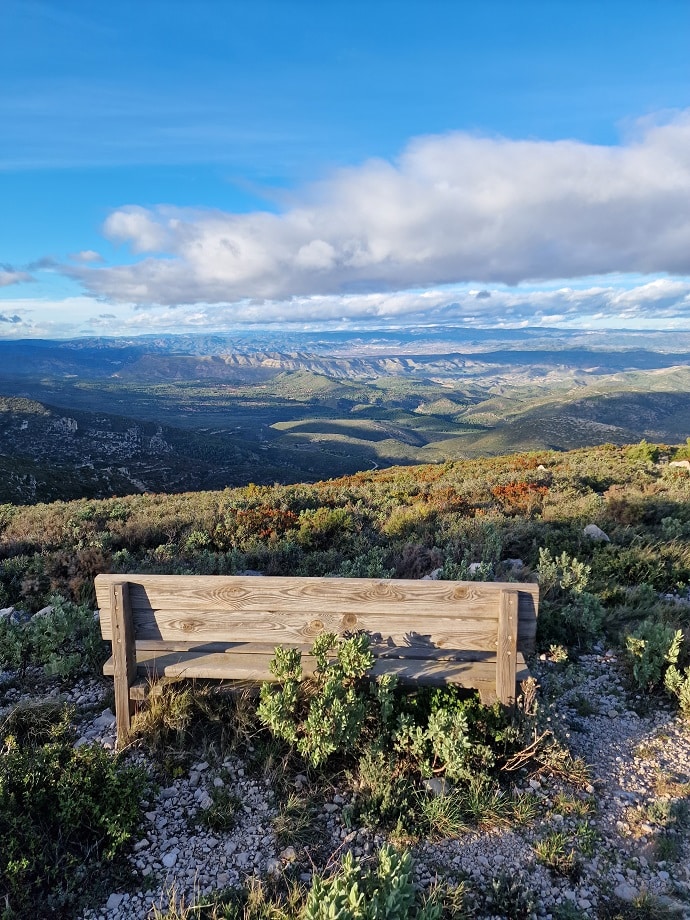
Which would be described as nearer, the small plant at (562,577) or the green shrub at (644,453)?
the small plant at (562,577)

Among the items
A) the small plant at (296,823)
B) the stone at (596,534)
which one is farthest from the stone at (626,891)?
the stone at (596,534)

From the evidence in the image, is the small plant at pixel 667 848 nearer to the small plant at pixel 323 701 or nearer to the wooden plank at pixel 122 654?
the small plant at pixel 323 701

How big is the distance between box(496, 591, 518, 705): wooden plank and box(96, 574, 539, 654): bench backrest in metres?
0.07

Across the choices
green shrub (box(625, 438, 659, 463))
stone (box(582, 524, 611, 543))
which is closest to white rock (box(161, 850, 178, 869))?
stone (box(582, 524, 611, 543))

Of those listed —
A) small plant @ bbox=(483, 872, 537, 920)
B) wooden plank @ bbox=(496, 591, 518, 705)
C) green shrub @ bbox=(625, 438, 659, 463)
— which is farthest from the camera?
green shrub @ bbox=(625, 438, 659, 463)

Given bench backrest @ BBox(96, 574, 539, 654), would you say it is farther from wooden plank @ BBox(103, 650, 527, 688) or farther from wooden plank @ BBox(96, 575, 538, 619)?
wooden plank @ BBox(103, 650, 527, 688)

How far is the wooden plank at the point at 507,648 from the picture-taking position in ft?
10.9

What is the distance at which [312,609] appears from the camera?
3.58 m

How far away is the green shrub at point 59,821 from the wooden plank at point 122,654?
378 millimetres

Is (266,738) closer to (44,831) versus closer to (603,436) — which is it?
(44,831)

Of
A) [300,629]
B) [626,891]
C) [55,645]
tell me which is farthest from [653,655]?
[55,645]

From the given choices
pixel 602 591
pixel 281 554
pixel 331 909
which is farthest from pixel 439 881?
pixel 281 554

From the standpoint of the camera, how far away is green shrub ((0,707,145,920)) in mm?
2637

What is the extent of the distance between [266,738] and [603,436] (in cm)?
13767
